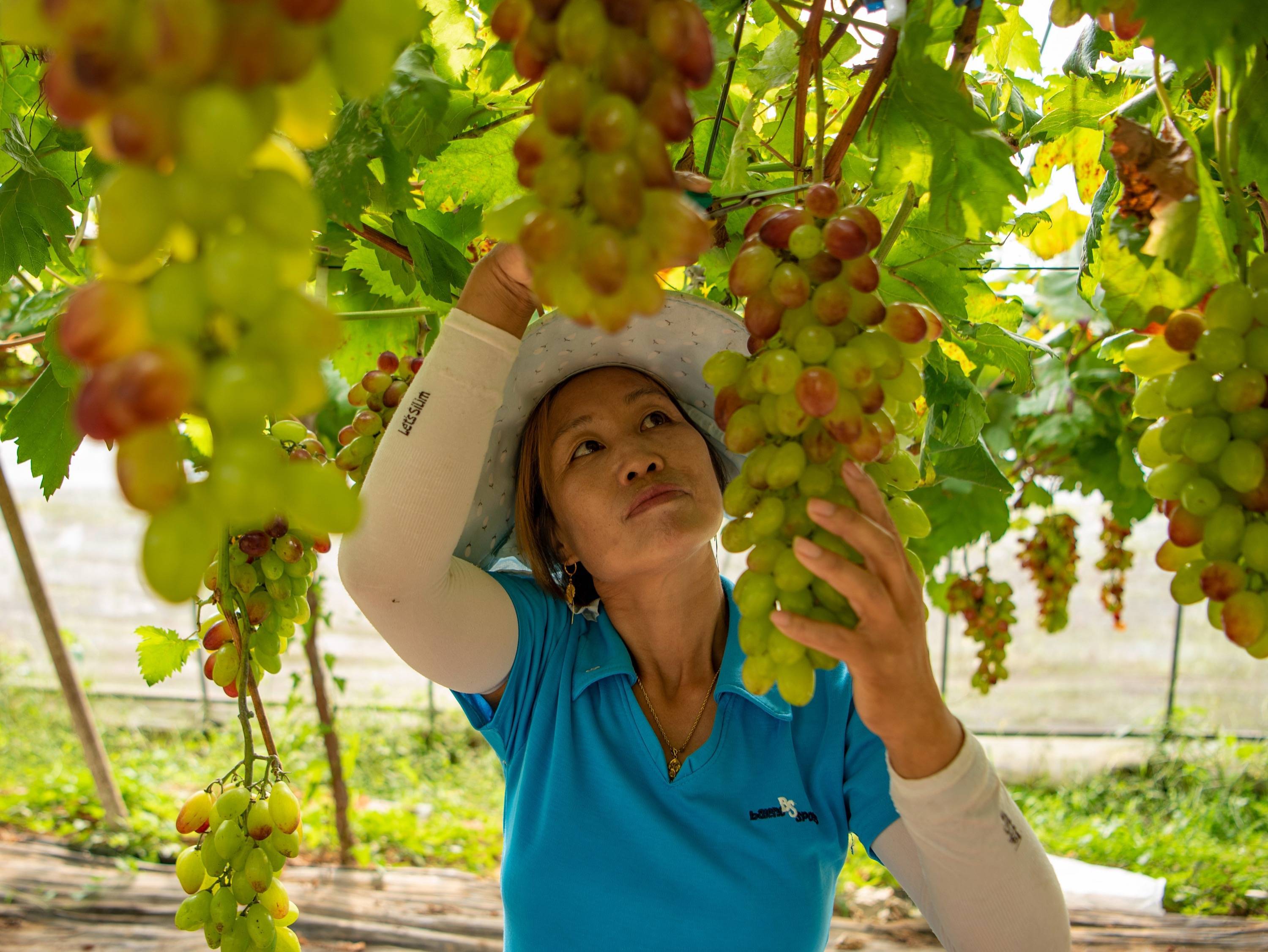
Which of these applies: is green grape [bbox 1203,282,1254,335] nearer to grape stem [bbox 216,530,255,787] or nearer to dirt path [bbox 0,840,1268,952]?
grape stem [bbox 216,530,255,787]

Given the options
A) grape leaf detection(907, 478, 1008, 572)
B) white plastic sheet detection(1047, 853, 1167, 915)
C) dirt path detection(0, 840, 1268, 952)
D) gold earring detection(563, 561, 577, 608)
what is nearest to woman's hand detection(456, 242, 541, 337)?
gold earring detection(563, 561, 577, 608)

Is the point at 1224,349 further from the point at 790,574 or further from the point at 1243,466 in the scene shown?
the point at 790,574

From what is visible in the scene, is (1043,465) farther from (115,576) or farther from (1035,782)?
(115,576)

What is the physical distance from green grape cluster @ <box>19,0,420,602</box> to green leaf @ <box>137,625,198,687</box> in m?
0.92

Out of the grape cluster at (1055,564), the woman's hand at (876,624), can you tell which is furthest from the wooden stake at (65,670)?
the grape cluster at (1055,564)

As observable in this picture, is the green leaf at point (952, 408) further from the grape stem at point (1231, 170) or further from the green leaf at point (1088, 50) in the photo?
the grape stem at point (1231, 170)

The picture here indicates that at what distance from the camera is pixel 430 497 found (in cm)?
91

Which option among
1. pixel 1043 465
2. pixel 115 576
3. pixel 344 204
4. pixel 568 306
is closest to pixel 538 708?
pixel 344 204

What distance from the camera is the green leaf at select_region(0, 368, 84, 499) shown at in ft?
3.81

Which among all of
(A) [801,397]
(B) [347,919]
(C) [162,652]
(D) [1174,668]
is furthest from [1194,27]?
(D) [1174,668]

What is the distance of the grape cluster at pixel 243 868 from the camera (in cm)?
86

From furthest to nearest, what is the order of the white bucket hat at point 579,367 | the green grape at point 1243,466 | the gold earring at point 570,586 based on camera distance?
the gold earring at point 570,586, the white bucket hat at point 579,367, the green grape at point 1243,466

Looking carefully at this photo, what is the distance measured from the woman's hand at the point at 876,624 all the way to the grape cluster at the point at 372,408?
0.68 metres

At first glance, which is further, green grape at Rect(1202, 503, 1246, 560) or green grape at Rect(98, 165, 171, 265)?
green grape at Rect(1202, 503, 1246, 560)
